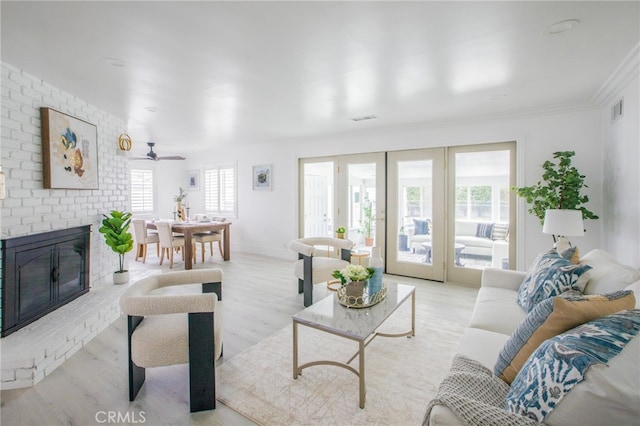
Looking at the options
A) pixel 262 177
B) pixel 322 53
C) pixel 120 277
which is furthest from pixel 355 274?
pixel 262 177

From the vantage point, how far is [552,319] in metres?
1.31

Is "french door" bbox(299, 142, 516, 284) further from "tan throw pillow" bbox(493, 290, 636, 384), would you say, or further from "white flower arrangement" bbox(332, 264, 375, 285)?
"tan throw pillow" bbox(493, 290, 636, 384)

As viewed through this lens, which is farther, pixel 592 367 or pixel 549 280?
pixel 549 280

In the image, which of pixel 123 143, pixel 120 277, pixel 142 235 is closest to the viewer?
pixel 120 277

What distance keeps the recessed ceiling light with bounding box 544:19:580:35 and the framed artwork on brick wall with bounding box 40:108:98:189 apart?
4.27 meters

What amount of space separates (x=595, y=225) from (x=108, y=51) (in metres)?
5.34

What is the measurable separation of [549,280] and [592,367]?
54.5 inches

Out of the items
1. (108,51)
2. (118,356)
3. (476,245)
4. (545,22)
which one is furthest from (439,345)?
(108,51)

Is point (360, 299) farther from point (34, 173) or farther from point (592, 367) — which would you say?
point (34, 173)

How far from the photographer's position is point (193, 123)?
4.79 metres

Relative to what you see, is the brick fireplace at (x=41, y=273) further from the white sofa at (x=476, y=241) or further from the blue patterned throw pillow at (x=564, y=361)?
the white sofa at (x=476, y=241)

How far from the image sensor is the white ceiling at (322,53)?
187cm

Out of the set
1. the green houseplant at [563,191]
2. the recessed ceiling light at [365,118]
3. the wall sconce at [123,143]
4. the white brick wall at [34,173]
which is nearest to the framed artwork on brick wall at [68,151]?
the white brick wall at [34,173]

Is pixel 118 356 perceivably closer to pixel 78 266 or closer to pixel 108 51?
pixel 78 266
